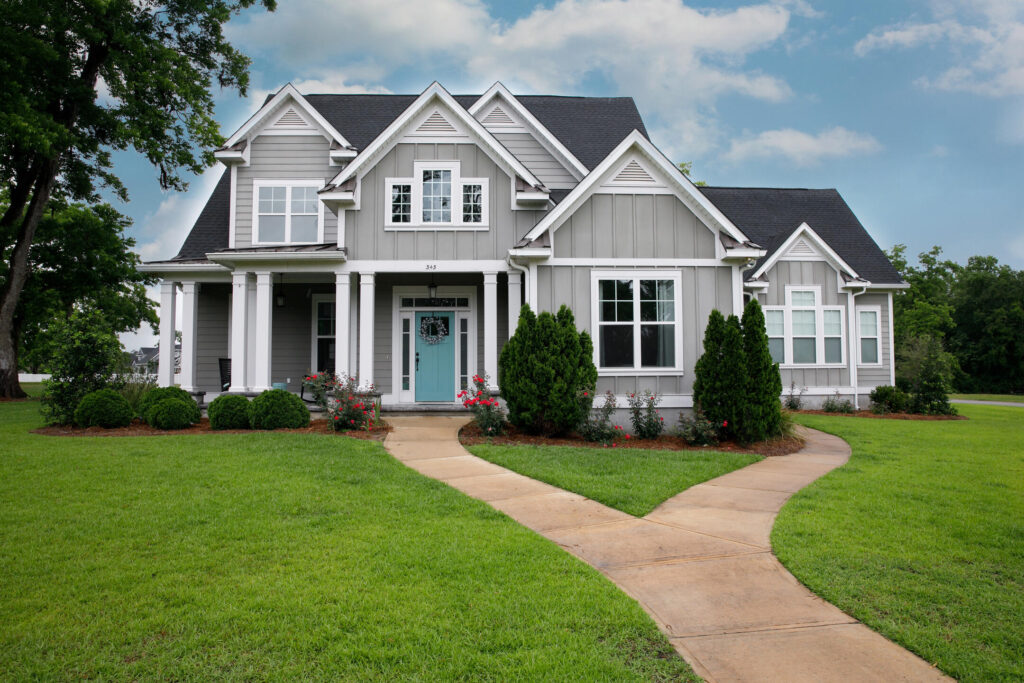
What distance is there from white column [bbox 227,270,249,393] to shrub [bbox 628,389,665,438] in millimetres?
8212

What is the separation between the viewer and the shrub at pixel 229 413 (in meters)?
10.7

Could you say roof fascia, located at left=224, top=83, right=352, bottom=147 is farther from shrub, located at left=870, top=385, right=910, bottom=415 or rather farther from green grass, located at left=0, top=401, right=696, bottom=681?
shrub, located at left=870, top=385, right=910, bottom=415

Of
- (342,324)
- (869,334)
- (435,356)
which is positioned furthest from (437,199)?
(869,334)

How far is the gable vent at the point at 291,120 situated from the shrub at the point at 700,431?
1164 cm

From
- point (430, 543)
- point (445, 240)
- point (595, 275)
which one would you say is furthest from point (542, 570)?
point (445, 240)

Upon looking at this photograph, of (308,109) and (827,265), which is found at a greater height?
(308,109)

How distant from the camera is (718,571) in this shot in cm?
416

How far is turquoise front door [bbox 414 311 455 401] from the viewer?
48.1ft

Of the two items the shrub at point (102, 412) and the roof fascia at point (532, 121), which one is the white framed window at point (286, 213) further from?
the shrub at point (102, 412)

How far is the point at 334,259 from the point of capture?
12492 mm

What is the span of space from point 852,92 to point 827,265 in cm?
558

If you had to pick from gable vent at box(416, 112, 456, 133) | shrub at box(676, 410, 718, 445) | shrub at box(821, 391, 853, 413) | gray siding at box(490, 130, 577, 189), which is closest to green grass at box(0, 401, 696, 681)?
shrub at box(676, 410, 718, 445)

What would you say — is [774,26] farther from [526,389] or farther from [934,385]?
[526,389]

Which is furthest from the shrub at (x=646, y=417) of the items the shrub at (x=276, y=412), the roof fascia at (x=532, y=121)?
the roof fascia at (x=532, y=121)
